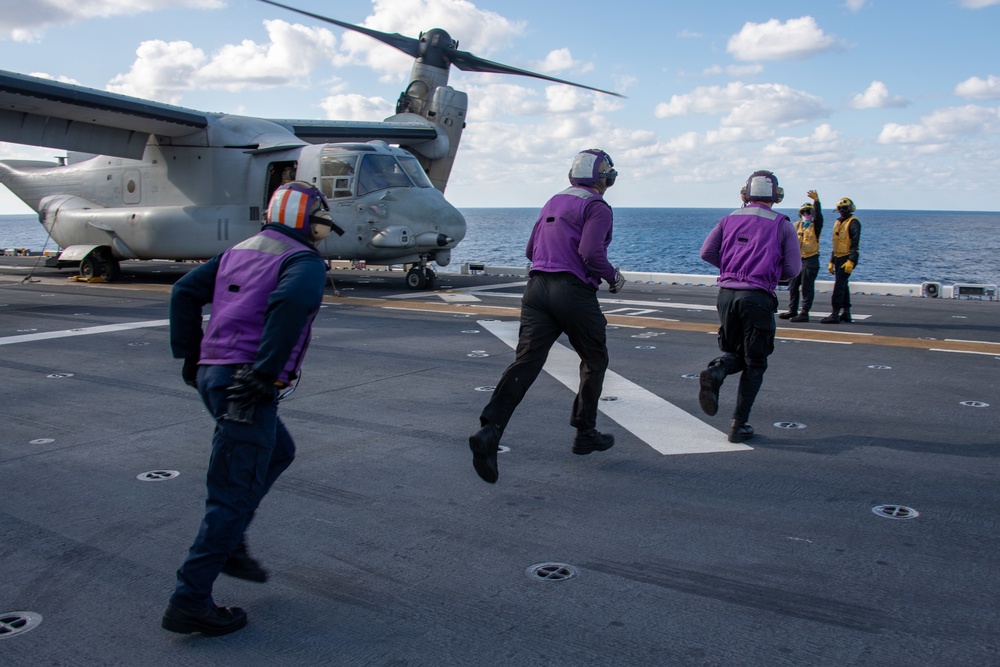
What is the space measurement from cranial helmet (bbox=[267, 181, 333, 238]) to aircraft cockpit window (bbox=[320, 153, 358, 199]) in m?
13.9

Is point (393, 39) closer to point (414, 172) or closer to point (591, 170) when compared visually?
point (414, 172)

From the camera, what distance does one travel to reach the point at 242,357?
342cm

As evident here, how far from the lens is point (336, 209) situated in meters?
17.2

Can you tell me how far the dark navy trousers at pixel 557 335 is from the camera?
5.41 m

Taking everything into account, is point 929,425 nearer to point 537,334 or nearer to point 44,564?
point 537,334

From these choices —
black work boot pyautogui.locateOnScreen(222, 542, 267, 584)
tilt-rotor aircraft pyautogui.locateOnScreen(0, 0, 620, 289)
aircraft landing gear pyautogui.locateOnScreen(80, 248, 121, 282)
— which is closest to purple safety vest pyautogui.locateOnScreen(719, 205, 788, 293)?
black work boot pyautogui.locateOnScreen(222, 542, 267, 584)

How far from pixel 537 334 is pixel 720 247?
1.89m

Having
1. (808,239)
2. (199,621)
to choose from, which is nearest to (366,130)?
(808,239)

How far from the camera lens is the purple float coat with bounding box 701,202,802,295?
6.09m

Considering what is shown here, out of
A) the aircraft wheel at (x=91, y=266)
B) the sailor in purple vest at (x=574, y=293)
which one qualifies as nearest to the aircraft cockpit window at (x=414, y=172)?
the aircraft wheel at (x=91, y=266)

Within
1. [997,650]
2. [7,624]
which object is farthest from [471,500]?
[997,650]

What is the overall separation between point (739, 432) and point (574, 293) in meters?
1.68

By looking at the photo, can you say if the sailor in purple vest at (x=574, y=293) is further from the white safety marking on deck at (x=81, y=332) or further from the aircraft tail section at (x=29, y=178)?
the aircraft tail section at (x=29, y=178)

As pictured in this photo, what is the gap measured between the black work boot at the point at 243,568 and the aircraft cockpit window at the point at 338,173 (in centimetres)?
1414
